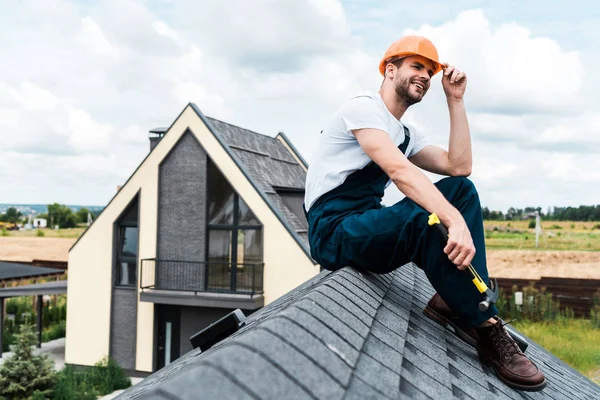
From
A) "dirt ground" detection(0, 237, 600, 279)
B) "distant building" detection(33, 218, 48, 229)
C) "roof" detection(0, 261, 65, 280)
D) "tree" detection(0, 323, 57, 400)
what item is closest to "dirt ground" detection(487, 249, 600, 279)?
"dirt ground" detection(0, 237, 600, 279)

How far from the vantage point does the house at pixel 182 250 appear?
14188mm

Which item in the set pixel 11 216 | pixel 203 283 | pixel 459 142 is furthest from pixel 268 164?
pixel 11 216

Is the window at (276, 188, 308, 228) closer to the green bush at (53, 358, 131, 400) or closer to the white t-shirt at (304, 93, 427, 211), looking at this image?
the green bush at (53, 358, 131, 400)

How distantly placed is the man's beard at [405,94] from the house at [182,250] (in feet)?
37.1

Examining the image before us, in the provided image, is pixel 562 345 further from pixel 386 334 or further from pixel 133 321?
pixel 386 334

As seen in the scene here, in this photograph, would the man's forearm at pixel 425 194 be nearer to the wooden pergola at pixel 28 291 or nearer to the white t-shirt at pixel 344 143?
the white t-shirt at pixel 344 143

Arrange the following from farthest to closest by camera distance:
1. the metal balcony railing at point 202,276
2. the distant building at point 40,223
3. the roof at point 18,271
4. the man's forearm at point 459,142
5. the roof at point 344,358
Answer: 1. the distant building at point 40,223
2. the roof at point 18,271
3. the metal balcony railing at point 202,276
4. the man's forearm at point 459,142
5. the roof at point 344,358

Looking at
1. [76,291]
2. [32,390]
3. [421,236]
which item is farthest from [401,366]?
[76,291]

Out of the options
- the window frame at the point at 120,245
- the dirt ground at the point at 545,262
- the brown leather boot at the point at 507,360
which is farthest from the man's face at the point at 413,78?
the dirt ground at the point at 545,262

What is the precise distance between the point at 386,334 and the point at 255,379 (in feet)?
3.01

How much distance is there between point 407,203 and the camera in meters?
2.29

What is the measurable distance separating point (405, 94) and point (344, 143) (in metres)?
0.36

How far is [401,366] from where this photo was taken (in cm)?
155

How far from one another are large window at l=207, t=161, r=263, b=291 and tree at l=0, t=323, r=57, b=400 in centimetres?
420
